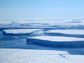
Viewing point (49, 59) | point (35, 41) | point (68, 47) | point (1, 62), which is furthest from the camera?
point (35, 41)

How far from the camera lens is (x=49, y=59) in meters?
5.42

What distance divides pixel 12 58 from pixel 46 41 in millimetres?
2924

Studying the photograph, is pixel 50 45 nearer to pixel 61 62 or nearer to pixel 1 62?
pixel 61 62

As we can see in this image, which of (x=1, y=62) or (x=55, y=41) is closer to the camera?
(x=1, y=62)

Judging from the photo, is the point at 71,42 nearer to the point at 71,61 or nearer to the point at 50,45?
the point at 50,45

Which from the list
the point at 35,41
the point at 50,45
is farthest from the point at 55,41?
the point at 35,41

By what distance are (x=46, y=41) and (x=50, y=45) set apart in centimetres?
35

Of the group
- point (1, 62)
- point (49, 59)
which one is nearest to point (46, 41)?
point (49, 59)

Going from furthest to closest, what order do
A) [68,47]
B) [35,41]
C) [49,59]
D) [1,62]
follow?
1. [35,41]
2. [68,47]
3. [49,59]
4. [1,62]

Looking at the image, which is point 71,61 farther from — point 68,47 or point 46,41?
point 46,41

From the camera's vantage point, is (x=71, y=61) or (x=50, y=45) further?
(x=50, y=45)

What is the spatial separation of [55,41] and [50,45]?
12.6 inches

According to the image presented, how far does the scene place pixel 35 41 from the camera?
8.56m

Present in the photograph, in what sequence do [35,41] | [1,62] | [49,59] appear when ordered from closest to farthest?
1. [1,62]
2. [49,59]
3. [35,41]
